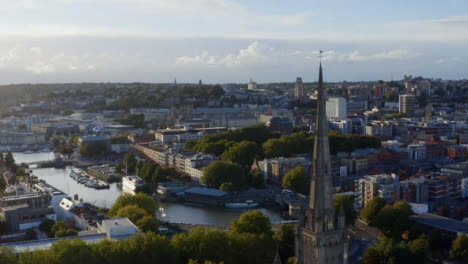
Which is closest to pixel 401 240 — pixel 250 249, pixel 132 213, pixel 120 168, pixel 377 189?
pixel 377 189

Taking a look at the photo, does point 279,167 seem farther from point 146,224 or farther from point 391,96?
point 391,96

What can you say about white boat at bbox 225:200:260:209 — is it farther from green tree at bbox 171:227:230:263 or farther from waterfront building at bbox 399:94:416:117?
waterfront building at bbox 399:94:416:117

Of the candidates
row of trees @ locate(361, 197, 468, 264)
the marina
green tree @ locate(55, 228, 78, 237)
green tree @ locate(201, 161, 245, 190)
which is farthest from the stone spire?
the marina

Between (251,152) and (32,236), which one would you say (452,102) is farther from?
(32,236)

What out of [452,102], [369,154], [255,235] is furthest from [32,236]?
[452,102]

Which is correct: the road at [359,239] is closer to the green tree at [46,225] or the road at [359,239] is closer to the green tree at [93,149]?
the green tree at [46,225]

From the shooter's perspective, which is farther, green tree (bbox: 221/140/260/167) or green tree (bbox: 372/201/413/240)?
green tree (bbox: 221/140/260/167)

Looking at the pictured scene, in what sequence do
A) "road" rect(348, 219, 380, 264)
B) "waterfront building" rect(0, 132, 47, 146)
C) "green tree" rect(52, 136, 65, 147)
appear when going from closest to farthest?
"road" rect(348, 219, 380, 264) < "green tree" rect(52, 136, 65, 147) < "waterfront building" rect(0, 132, 47, 146)
